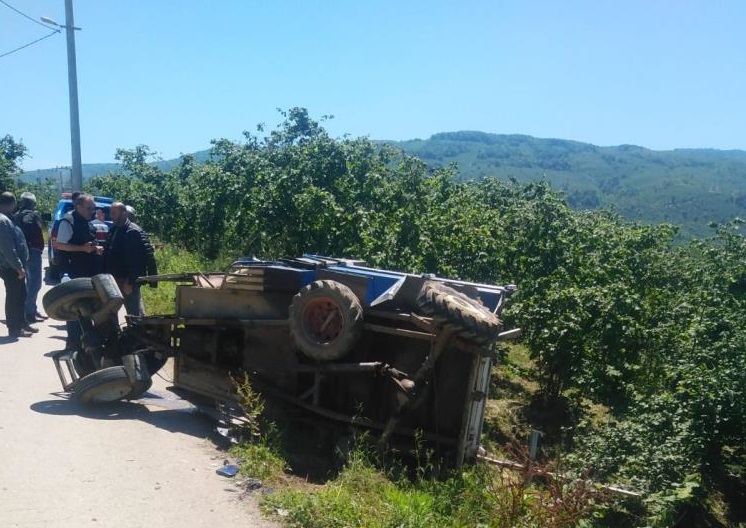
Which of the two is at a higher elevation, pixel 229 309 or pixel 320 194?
pixel 320 194

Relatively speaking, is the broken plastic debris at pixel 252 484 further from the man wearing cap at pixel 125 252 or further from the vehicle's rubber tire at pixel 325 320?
the man wearing cap at pixel 125 252

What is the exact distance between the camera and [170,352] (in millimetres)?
7371

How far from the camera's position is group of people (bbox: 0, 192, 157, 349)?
840cm

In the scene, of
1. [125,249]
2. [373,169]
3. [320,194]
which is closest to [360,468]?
[125,249]

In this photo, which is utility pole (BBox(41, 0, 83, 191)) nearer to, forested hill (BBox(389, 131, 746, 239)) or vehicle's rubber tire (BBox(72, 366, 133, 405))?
vehicle's rubber tire (BBox(72, 366, 133, 405))

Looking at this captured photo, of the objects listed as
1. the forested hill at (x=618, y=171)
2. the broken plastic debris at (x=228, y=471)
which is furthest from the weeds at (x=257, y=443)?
the forested hill at (x=618, y=171)

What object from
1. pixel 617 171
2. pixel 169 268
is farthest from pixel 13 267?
pixel 617 171

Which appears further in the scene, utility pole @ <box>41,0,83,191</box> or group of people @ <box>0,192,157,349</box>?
utility pole @ <box>41,0,83,191</box>

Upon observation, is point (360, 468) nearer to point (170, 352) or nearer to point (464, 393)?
point (464, 393)

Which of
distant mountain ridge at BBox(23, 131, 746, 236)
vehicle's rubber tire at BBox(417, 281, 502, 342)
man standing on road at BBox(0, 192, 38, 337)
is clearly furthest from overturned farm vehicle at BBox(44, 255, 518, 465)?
distant mountain ridge at BBox(23, 131, 746, 236)

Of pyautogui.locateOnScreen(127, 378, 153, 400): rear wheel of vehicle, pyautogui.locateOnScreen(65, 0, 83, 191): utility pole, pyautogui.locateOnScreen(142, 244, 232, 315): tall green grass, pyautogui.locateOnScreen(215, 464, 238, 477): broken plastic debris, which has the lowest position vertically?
pyautogui.locateOnScreen(142, 244, 232, 315): tall green grass

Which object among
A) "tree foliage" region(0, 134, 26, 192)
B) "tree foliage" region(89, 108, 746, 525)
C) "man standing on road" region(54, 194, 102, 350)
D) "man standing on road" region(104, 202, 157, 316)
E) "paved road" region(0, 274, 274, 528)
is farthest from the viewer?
"tree foliage" region(0, 134, 26, 192)

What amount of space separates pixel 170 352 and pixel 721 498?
6.15m

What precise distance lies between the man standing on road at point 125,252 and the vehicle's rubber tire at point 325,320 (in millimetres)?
2823
